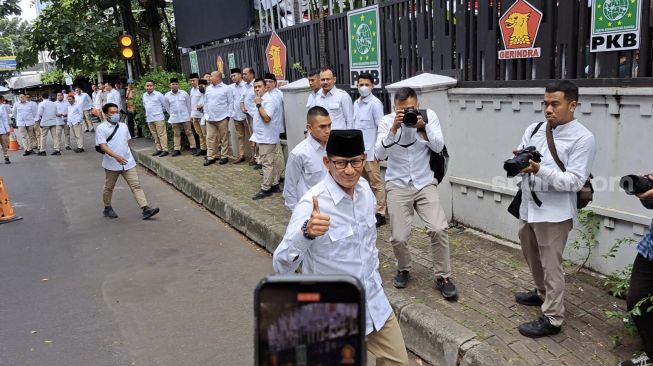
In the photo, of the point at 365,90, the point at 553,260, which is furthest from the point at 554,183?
the point at 365,90

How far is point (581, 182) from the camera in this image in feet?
11.0

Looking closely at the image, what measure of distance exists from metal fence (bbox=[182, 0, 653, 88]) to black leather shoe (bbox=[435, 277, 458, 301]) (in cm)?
205

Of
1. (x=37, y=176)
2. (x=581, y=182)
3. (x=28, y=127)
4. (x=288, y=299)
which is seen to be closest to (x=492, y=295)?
(x=581, y=182)

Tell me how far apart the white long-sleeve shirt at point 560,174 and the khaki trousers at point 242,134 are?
7843mm

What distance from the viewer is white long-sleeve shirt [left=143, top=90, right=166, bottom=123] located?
41.5 feet

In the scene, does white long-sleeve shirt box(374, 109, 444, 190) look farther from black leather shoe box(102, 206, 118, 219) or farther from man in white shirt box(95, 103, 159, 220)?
black leather shoe box(102, 206, 118, 219)

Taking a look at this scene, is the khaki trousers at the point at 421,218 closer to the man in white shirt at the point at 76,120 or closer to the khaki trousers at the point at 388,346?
the khaki trousers at the point at 388,346

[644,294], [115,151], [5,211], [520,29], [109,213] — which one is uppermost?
[520,29]

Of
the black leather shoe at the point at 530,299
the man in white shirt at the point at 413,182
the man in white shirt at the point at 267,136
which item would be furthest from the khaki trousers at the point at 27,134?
the black leather shoe at the point at 530,299

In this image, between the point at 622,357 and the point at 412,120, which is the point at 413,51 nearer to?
the point at 412,120

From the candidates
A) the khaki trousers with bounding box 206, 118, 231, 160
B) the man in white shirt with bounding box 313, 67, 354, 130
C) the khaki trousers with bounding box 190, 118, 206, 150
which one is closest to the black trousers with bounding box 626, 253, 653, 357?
the man in white shirt with bounding box 313, 67, 354, 130

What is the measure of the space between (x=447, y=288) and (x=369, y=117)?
2.94m

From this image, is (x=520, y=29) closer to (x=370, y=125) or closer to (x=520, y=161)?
(x=370, y=125)

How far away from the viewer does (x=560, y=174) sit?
3350 mm
